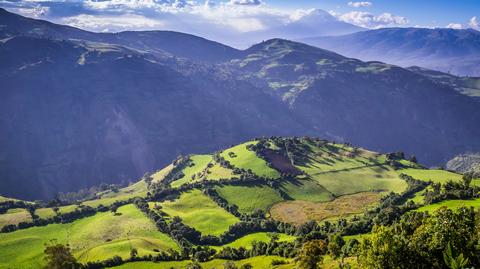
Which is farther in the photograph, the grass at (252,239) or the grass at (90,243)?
the grass at (252,239)

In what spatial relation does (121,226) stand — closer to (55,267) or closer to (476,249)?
(55,267)

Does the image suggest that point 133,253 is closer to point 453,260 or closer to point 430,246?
point 430,246

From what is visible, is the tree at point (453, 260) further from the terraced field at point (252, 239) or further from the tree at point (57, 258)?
the terraced field at point (252, 239)

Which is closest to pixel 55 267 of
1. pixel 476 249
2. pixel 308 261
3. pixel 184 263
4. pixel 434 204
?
pixel 184 263

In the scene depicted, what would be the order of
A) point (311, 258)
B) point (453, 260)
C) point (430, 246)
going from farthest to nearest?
1. point (311, 258)
2. point (430, 246)
3. point (453, 260)

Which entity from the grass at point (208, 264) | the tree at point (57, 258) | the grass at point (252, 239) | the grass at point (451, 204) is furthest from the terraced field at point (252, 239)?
the tree at point (57, 258)

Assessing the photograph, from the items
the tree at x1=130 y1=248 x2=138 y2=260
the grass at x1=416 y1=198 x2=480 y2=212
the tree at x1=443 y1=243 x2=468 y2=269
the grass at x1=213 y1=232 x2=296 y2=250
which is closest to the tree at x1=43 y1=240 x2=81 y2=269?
the tree at x1=130 y1=248 x2=138 y2=260

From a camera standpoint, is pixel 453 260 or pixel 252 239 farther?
pixel 252 239

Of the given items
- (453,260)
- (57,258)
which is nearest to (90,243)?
(57,258)
